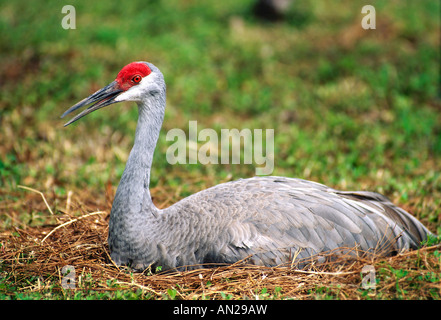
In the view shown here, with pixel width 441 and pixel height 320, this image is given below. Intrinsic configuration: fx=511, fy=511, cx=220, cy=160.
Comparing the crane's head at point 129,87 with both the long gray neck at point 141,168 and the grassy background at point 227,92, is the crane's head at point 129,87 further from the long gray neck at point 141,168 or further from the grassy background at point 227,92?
the grassy background at point 227,92

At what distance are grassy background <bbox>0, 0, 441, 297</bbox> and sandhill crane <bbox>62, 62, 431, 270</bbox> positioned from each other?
1097 mm

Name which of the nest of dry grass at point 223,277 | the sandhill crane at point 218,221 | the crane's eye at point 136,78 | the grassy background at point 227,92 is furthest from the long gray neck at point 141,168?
the grassy background at point 227,92

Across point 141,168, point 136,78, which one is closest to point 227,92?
point 136,78

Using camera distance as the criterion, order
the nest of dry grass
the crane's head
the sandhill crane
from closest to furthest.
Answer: the nest of dry grass, the sandhill crane, the crane's head

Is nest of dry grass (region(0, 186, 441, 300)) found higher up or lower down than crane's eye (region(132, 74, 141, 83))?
lower down

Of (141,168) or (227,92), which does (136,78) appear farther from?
(227,92)

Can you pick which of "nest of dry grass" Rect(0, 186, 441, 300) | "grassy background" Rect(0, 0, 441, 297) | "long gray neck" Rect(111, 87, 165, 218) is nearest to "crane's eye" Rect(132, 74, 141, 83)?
"long gray neck" Rect(111, 87, 165, 218)

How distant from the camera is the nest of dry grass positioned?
11.4ft

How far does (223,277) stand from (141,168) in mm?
1039

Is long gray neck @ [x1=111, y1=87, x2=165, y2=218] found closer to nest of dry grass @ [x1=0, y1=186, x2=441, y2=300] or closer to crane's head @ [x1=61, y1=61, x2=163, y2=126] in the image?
crane's head @ [x1=61, y1=61, x2=163, y2=126]

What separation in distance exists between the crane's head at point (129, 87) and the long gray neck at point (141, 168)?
0.08 m

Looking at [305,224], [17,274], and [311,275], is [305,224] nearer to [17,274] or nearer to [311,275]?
[311,275]

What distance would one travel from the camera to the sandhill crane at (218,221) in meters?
3.80
